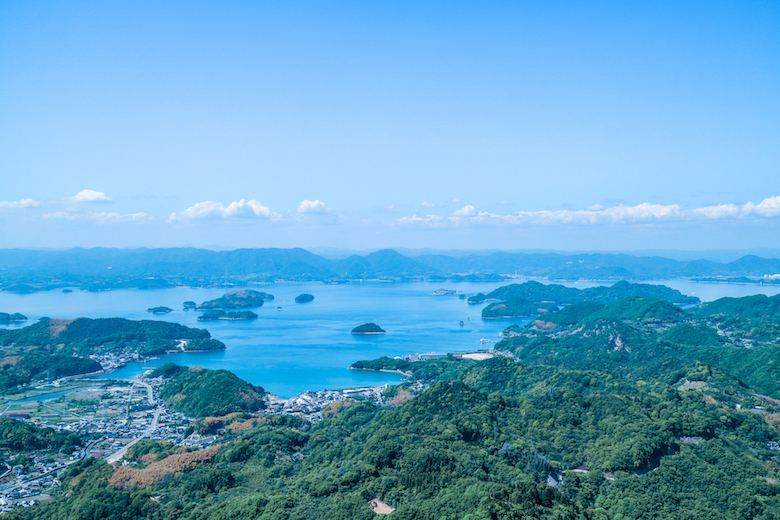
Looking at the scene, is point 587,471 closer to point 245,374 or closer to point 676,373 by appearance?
point 676,373

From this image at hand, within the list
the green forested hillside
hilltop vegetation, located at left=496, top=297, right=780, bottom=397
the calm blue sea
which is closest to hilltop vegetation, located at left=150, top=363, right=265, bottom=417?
the green forested hillside

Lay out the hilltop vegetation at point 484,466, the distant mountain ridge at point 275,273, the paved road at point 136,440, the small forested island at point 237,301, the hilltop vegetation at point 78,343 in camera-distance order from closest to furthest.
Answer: the hilltop vegetation at point 484,466 < the paved road at point 136,440 < the hilltop vegetation at point 78,343 < the small forested island at point 237,301 < the distant mountain ridge at point 275,273

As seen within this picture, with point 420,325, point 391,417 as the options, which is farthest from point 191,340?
point 391,417

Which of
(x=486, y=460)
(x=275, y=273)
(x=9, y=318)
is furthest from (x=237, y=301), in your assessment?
(x=486, y=460)

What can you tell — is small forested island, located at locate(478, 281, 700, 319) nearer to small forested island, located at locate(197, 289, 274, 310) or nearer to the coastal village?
small forested island, located at locate(197, 289, 274, 310)

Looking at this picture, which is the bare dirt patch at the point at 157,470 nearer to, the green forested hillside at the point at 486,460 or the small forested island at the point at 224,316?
the green forested hillside at the point at 486,460

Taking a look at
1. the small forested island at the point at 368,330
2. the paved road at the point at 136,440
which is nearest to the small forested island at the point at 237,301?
the small forested island at the point at 368,330
